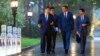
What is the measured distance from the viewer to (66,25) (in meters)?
19.1

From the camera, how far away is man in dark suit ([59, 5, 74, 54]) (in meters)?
19.0

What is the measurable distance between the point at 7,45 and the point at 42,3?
34193 millimetres

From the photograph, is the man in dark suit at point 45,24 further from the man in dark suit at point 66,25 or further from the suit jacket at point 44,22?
the man in dark suit at point 66,25

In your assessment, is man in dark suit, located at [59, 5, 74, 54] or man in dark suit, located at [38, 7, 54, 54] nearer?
man in dark suit, located at [59, 5, 74, 54]

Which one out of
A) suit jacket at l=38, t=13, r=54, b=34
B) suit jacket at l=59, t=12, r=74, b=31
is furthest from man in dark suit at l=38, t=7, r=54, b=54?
suit jacket at l=59, t=12, r=74, b=31

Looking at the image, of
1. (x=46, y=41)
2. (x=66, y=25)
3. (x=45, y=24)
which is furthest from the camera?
(x=46, y=41)

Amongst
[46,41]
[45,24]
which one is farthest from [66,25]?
[46,41]

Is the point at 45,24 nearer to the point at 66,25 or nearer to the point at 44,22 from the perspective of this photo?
the point at 44,22

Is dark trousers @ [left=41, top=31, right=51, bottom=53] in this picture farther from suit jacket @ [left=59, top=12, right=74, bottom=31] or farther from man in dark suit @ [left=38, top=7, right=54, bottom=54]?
suit jacket @ [left=59, top=12, right=74, bottom=31]

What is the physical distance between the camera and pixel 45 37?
765 inches

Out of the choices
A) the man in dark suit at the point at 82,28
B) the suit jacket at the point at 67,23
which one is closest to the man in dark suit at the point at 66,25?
the suit jacket at the point at 67,23

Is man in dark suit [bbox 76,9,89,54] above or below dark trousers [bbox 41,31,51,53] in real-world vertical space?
above

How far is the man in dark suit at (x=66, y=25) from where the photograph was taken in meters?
19.0

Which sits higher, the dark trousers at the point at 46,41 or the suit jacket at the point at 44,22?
the suit jacket at the point at 44,22
